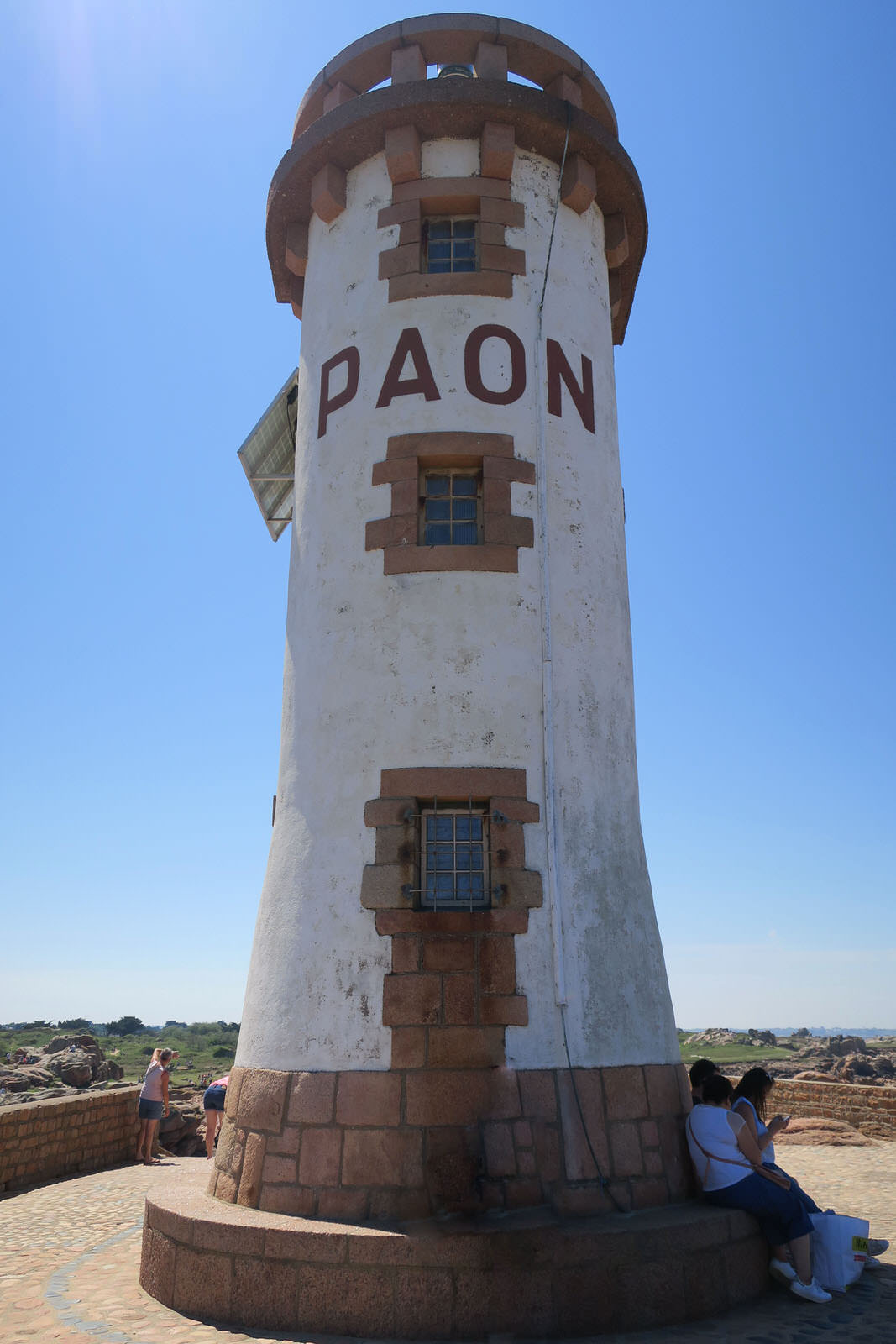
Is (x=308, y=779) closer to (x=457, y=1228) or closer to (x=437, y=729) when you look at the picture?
(x=437, y=729)

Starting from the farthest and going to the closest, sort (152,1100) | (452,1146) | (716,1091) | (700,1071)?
1. (152,1100)
2. (700,1071)
3. (716,1091)
4. (452,1146)

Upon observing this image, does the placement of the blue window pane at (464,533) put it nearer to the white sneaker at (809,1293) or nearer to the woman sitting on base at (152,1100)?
the white sneaker at (809,1293)

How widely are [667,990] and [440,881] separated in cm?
229

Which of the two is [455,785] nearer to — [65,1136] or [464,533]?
[464,533]

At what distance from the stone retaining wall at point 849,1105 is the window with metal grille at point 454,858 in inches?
455

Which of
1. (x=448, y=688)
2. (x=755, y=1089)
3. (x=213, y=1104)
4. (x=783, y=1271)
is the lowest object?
(x=783, y=1271)

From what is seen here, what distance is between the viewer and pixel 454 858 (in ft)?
24.5

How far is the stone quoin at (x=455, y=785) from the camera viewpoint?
6309mm

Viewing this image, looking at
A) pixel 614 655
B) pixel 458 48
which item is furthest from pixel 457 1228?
pixel 458 48

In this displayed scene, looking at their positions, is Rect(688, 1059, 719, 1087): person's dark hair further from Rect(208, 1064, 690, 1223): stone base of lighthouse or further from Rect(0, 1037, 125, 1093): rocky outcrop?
Rect(0, 1037, 125, 1093): rocky outcrop

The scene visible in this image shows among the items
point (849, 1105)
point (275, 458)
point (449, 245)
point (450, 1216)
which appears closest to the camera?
point (450, 1216)

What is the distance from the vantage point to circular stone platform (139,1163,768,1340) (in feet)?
19.5

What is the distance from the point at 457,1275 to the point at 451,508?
5571 millimetres

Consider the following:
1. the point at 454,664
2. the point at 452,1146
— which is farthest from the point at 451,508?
the point at 452,1146
